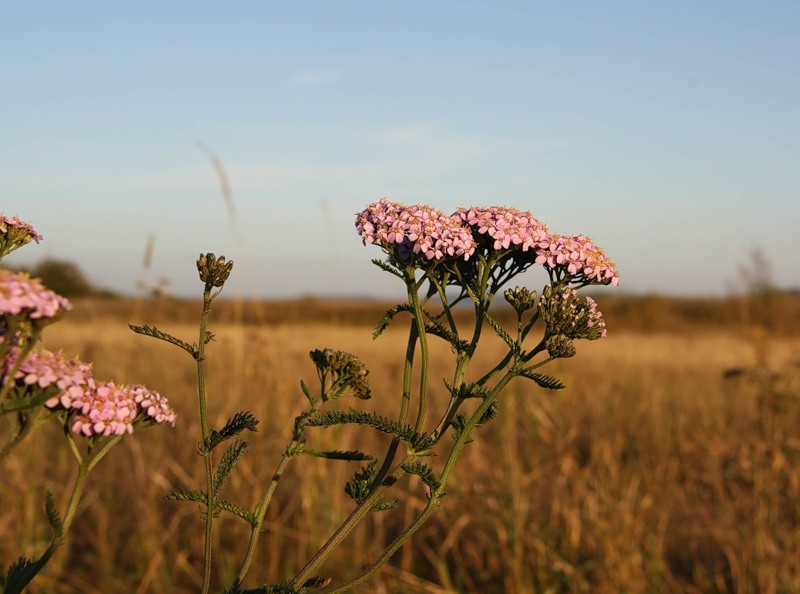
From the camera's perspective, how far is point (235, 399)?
6711 millimetres

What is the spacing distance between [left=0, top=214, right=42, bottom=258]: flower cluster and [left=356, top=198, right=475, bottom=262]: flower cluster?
69cm

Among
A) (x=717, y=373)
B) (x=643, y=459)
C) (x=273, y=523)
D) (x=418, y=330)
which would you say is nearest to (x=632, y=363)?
(x=717, y=373)

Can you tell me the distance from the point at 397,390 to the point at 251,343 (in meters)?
4.51

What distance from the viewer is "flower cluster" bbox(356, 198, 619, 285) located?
166 cm

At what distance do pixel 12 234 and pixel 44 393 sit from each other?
1.94 feet

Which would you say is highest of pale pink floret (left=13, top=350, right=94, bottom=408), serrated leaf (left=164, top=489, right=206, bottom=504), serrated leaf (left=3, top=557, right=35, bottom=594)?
pale pink floret (left=13, top=350, right=94, bottom=408)

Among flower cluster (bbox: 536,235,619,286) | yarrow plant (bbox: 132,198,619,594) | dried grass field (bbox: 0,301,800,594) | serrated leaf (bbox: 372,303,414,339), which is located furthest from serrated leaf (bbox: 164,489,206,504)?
dried grass field (bbox: 0,301,800,594)

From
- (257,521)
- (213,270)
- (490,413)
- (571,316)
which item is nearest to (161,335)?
(213,270)

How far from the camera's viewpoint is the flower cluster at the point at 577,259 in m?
1.76

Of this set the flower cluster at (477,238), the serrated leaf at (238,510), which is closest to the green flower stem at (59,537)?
the serrated leaf at (238,510)

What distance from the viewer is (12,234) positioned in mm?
1561

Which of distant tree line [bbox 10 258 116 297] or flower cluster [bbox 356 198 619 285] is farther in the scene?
distant tree line [bbox 10 258 116 297]

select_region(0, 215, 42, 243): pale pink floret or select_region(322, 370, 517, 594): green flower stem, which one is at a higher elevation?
select_region(0, 215, 42, 243): pale pink floret

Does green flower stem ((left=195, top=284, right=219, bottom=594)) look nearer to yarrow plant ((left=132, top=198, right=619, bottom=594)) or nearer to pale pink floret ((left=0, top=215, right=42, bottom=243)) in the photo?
yarrow plant ((left=132, top=198, right=619, bottom=594))
